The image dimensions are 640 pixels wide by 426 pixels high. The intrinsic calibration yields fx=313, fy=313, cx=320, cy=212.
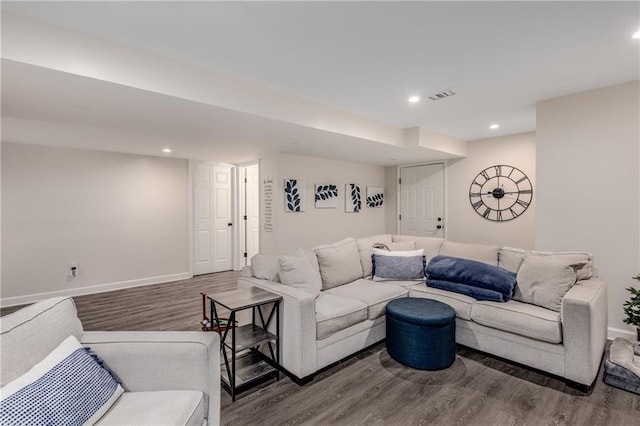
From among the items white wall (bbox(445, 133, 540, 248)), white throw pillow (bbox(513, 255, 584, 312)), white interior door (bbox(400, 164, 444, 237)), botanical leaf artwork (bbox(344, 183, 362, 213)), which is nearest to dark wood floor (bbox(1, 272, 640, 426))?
white throw pillow (bbox(513, 255, 584, 312))

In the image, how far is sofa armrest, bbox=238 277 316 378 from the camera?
2.22 m

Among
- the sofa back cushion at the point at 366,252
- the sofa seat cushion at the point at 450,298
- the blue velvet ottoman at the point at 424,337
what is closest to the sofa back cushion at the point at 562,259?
the sofa seat cushion at the point at 450,298

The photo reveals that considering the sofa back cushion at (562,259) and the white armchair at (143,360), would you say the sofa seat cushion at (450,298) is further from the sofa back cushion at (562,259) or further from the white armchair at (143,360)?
the white armchair at (143,360)

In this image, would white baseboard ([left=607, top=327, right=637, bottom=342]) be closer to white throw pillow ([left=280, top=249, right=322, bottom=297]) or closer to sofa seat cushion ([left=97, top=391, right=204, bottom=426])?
white throw pillow ([left=280, top=249, right=322, bottom=297])

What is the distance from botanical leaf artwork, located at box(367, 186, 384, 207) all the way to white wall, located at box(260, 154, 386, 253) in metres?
0.10

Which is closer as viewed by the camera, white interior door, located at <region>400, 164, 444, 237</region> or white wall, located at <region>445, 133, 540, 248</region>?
white wall, located at <region>445, 133, 540, 248</region>

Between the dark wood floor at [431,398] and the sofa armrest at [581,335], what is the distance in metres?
0.13

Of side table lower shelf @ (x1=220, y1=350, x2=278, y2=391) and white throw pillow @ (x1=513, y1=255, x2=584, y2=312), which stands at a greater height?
white throw pillow @ (x1=513, y1=255, x2=584, y2=312)

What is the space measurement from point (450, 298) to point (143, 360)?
2.42m

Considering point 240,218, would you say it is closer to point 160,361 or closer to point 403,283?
point 403,283

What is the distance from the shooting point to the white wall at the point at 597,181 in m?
2.87

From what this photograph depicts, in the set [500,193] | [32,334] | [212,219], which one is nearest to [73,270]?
[212,219]

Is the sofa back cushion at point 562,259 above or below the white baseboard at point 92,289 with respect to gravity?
above

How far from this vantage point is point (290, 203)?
198 inches
